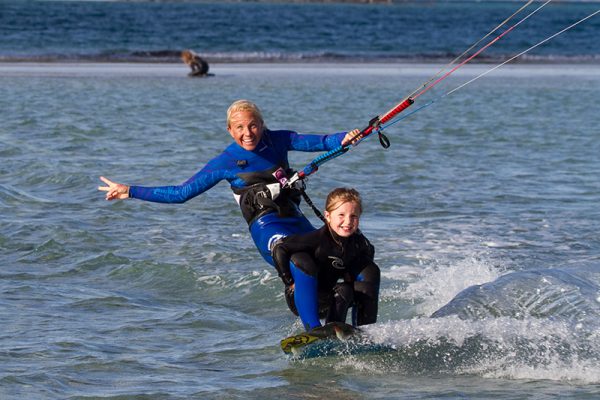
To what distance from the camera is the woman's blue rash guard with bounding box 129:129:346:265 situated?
24.7ft

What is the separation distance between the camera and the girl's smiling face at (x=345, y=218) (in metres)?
6.70

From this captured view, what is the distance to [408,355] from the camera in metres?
6.88

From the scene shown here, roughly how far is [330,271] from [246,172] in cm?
105

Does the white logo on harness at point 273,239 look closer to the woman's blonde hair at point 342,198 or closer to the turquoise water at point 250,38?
the woman's blonde hair at point 342,198

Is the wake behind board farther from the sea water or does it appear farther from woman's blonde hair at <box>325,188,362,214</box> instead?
woman's blonde hair at <box>325,188,362,214</box>

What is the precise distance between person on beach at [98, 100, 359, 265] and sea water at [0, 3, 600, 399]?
77 cm

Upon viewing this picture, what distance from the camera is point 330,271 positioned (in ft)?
22.8

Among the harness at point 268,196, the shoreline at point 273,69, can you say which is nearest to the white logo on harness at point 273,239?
the harness at point 268,196

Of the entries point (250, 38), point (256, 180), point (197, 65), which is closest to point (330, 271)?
point (256, 180)

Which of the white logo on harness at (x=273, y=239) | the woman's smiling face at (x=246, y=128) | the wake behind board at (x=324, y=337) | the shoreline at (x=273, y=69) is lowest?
the wake behind board at (x=324, y=337)

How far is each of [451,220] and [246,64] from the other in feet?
95.0

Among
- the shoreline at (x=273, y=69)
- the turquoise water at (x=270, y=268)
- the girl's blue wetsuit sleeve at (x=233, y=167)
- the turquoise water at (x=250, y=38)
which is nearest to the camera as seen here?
the turquoise water at (x=270, y=268)

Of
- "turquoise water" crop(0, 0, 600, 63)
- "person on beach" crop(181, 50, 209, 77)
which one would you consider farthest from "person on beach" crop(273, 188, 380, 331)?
"turquoise water" crop(0, 0, 600, 63)

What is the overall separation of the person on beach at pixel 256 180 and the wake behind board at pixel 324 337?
2.82 ft
